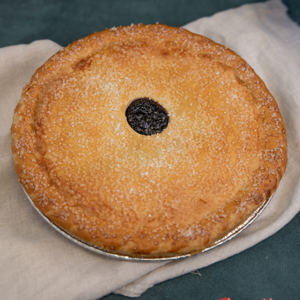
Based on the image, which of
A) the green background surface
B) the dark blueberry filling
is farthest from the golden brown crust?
the green background surface

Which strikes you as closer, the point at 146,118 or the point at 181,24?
the point at 146,118

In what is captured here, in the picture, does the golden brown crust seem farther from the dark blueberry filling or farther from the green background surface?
the green background surface

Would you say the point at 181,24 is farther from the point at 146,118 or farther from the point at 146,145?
the point at 146,145

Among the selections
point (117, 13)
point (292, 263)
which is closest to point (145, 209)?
point (292, 263)

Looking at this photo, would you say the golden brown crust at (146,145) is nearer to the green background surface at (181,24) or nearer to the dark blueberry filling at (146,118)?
the dark blueberry filling at (146,118)

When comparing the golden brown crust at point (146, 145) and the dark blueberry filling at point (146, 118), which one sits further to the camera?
the dark blueberry filling at point (146, 118)

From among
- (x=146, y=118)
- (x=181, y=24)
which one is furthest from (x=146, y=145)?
(x=181, y=24)

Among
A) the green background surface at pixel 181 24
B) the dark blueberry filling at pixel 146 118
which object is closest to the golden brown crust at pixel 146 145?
the dark blueberry filling at pixel 146 118
